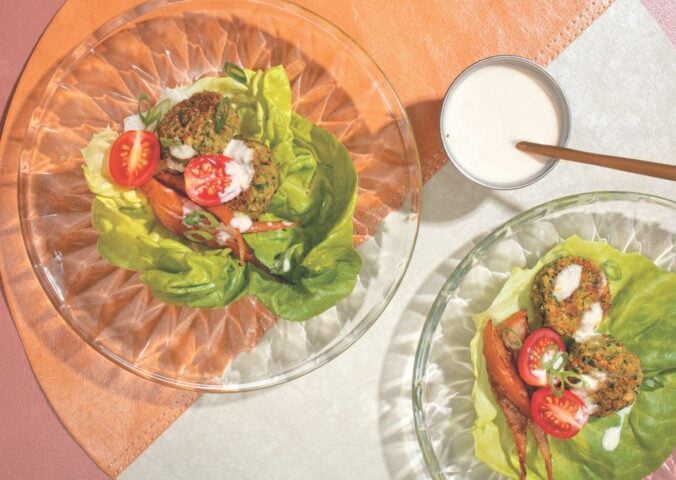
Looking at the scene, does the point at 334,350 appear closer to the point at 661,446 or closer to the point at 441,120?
the point at 441,120

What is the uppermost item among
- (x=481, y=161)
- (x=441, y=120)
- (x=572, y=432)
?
(x=441, y=120)

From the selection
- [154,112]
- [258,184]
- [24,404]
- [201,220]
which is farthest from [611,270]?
[24,404]

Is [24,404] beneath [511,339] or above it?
beneath

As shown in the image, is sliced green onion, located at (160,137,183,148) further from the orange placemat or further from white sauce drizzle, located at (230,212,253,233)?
the orange placemat

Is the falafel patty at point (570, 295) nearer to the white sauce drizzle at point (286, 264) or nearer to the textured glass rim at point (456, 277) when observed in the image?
the textured glass rim at point (456, 277)

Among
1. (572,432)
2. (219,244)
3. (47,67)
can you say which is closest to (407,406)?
(572,432)

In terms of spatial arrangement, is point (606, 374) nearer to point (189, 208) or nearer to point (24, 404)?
point (189, 208)
